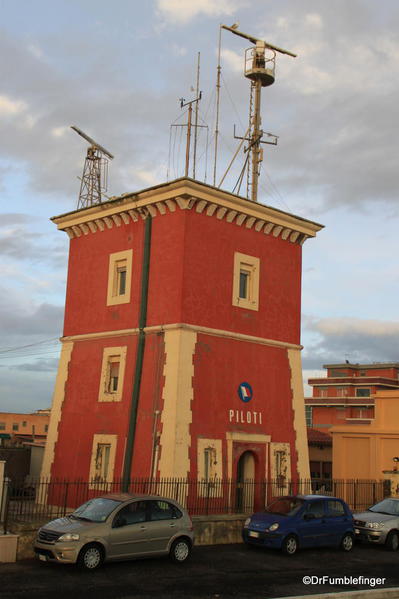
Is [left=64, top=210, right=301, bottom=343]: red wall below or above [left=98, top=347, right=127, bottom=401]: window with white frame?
above

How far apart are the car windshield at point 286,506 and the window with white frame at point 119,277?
9.46 m

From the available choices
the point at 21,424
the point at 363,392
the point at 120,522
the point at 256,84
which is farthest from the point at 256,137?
the point at 21,424

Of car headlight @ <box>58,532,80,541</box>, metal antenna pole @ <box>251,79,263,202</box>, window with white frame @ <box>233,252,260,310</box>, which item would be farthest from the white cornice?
car headlight @ <box>58,532,80,541</box>

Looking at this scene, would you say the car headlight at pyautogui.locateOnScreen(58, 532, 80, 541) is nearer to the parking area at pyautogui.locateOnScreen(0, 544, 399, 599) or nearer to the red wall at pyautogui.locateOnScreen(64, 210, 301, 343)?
the parking area at pyautogui.locateOnScreen(0, 544, 399, 599)

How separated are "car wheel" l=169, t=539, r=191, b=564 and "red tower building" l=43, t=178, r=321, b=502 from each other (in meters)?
4.90

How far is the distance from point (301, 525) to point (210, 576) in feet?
14.2

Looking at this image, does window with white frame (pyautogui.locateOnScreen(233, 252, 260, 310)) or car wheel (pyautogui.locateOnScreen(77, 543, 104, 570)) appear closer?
car wheel (pyautogui.locateOnScreen(77, 543, 104, 570))

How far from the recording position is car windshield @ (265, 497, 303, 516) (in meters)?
19.2

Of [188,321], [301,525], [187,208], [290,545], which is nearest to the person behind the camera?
[290,545]

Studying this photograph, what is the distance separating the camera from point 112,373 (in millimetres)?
25375

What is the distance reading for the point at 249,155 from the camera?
31.7 metres

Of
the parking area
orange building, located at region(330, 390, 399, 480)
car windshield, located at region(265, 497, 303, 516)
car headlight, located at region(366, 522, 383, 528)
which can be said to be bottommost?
the parking area

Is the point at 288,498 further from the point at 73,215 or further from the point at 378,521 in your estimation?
the point at 73,215

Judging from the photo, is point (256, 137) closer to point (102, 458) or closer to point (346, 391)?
point (102, 458)
